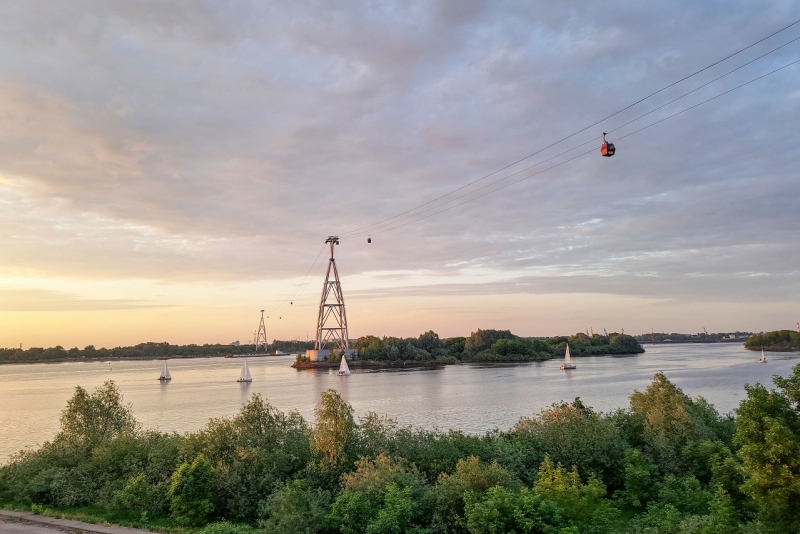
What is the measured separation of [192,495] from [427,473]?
625cm

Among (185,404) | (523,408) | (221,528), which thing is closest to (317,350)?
(185,404)

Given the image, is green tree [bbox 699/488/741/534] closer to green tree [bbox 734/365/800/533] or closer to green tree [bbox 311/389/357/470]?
green tree [bbox 734/365/800/533]

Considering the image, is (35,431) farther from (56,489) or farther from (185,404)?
(56,489)

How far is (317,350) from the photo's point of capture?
10250 centimetres

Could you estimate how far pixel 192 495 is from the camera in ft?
43.7

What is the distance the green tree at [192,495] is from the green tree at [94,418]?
6.17m

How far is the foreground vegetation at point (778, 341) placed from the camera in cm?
12975

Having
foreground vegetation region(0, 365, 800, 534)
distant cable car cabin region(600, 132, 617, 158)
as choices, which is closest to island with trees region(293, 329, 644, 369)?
foreground vegetation region(0, 365, 800, 534)

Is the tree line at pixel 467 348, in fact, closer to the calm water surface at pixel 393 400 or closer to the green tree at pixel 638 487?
the calm water surface at pixel 393 400

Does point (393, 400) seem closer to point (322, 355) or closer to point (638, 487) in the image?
point (638, 487)

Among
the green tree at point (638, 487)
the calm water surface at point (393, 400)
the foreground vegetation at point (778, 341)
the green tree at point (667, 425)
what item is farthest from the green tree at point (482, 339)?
the green tree at point (638, 487)

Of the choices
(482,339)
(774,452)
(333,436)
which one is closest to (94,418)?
(333,436)

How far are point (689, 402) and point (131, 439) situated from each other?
19.7m

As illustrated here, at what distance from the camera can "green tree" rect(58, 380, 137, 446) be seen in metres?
18.6
